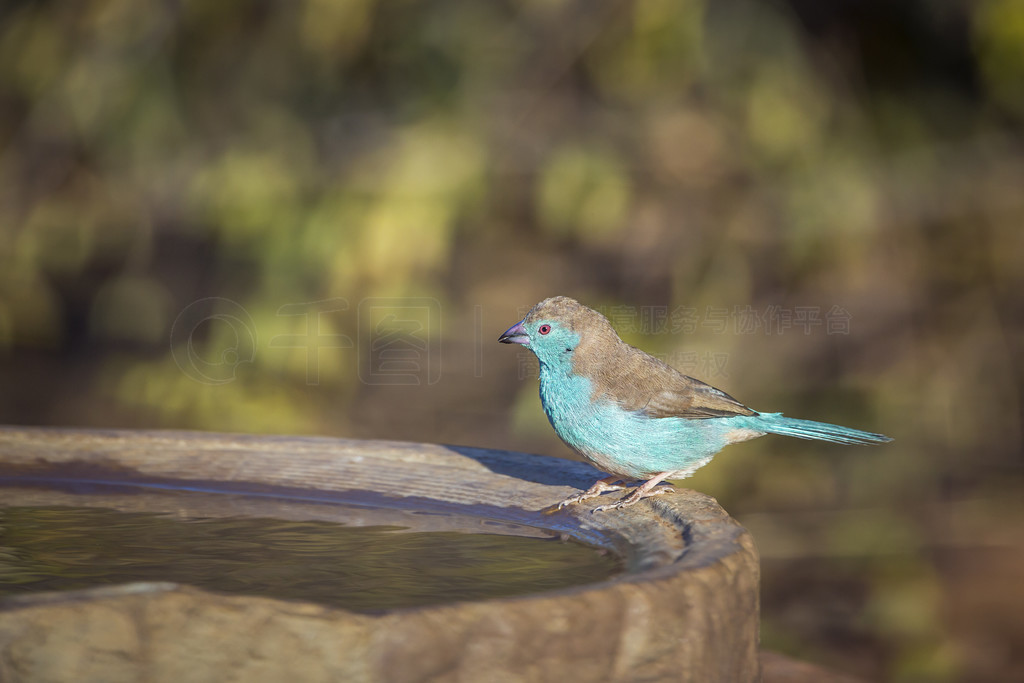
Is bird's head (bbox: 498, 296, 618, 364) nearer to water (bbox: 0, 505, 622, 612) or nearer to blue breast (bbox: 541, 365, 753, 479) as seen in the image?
blue breast (bbox: 541, 365, 753, 479)

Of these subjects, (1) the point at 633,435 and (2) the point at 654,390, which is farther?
(2) the point at 654,390

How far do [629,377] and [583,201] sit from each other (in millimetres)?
3738

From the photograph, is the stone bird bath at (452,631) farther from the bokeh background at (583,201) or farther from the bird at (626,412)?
the bokeh background at (583,201)

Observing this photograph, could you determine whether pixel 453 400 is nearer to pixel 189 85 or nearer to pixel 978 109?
pixel 189 85

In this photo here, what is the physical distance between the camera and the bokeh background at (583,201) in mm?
6641

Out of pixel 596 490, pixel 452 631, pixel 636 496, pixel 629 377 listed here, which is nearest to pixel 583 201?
pixel 629 377

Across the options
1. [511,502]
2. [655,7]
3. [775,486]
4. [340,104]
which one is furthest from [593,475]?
[340,104]

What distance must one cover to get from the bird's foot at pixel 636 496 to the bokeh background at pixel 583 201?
325 centimetres

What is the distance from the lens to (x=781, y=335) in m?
7.20

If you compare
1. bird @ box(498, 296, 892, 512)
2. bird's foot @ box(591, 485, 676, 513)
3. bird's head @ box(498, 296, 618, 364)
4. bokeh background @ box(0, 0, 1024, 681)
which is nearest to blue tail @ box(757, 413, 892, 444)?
bird @ box(498, 296, 892, 512)

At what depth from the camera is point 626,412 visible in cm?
305

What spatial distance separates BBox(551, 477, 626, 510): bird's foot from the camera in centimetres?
287

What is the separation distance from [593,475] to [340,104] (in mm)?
4981

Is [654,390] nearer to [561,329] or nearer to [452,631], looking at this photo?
[561,329]
